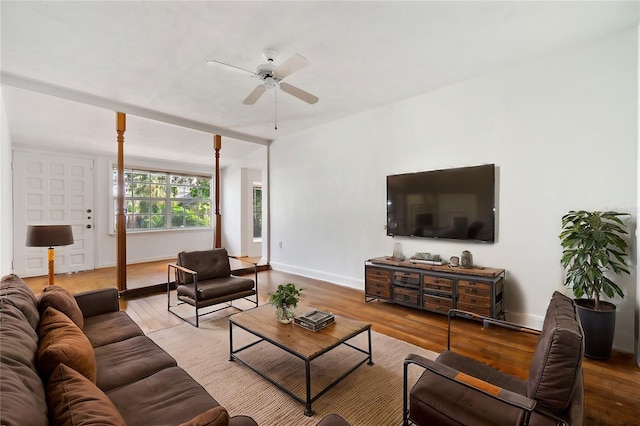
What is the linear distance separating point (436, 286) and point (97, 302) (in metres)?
3.47

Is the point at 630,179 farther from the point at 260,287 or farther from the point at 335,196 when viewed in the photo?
the point at 260,287

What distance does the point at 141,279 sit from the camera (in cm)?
530

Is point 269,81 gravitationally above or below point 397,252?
above

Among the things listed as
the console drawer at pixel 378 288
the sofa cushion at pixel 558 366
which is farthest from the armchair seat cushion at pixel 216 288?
the sofa cushion at pixel 558 366

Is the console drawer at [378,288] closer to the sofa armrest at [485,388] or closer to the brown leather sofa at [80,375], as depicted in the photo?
the sofa armrest at [485,388]

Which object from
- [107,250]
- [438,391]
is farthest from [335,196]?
[107,250]

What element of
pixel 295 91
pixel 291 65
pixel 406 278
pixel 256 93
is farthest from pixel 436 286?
pixel 256 93

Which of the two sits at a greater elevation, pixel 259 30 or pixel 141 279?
pixel 259 30

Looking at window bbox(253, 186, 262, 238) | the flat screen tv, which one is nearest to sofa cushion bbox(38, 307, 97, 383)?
the flat screen tv

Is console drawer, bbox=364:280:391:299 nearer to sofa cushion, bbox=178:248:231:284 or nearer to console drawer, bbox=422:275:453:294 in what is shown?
console drawer, bbox=422:275:453:294

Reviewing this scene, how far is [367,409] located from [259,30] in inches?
123

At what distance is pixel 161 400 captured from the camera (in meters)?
1.44

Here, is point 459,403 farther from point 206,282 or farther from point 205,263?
point 205,263

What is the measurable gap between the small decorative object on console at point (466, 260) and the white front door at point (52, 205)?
6391mm
